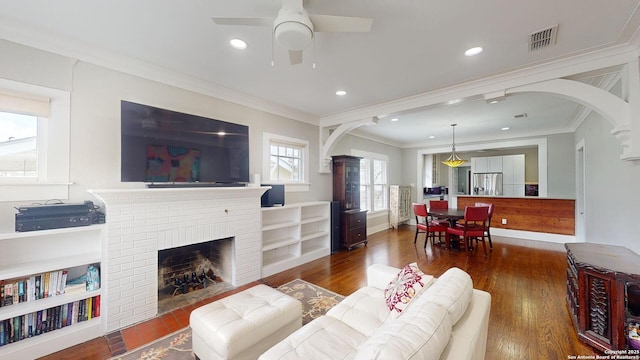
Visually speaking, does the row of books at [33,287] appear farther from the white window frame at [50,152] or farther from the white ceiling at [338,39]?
the white ceiling at [338,39]

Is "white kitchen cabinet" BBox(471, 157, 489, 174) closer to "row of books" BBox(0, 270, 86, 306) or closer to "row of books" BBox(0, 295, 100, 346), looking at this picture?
"row of books" BBox(0, 295, 100, 346)

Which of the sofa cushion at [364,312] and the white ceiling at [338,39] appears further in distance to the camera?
the white ceiling at [338,39]

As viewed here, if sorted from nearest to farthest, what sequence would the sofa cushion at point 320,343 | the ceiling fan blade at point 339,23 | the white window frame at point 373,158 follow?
the sofa cushion at point 320,343
the ceiling fan blade at point 339,23
the white window frame at point 373,158

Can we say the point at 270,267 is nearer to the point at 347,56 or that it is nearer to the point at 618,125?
the point at 347,56

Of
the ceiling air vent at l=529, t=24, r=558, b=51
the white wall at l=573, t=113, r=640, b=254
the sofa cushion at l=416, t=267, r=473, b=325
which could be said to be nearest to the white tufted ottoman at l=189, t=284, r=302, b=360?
the sofa cushion at l=416, t=267, r=473, b=325

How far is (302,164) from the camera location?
4660 mm

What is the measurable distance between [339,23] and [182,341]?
2825 millimetres

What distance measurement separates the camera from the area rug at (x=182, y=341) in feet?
6.37

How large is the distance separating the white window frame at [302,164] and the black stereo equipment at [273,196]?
8.9 inches

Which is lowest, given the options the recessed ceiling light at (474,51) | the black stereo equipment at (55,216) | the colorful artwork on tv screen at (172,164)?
the black stereo equipment at (55,216)

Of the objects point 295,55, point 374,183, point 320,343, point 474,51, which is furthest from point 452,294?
point 374,183

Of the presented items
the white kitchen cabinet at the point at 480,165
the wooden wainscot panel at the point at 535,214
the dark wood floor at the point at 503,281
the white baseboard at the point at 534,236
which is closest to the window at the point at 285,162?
the dark wood floor at the point at 503,281

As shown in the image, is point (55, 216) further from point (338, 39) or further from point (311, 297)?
point (338, 39)

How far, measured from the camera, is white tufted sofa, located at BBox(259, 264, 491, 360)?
968 mm
